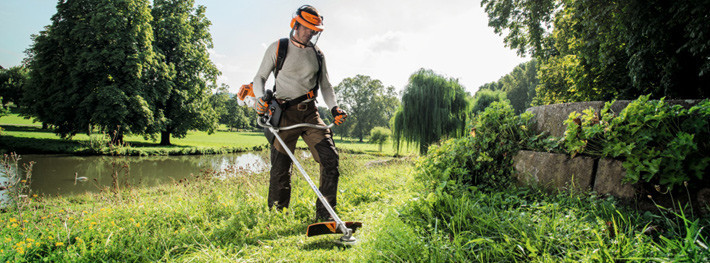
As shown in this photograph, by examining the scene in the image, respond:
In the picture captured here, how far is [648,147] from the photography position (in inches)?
96.0

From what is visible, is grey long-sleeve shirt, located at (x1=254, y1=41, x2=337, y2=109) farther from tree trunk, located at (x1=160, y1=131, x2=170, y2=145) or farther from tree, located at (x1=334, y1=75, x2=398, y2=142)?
tree, located at (x1=334, y1=75, x2=398, y2=142)

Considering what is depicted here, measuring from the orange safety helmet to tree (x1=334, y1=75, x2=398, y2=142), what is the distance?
52.2 metres

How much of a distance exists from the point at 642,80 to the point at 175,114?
25.1 metres

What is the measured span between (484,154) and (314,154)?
6.64 feet

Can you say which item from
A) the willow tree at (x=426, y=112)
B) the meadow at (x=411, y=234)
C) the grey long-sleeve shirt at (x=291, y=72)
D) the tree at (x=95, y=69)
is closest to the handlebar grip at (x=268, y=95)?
the grey long-sleeve shirt at (x=291, y=72)

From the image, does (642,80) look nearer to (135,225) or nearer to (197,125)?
Answer: (135,225)

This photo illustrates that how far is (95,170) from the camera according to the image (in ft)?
42.9

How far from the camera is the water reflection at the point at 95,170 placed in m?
9.67

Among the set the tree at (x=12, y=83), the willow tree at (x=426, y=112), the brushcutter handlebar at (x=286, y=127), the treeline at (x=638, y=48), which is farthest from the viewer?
the tree at (x=12, y=83)

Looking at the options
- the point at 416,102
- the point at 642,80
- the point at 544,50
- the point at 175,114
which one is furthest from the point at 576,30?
the point at 175,114

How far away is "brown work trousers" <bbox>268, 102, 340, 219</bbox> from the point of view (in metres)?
3.31

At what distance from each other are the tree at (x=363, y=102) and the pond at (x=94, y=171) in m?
40.0

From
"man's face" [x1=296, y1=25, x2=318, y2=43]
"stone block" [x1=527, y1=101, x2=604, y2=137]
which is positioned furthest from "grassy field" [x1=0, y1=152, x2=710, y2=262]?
A: "man's face" [x1=296, y1=25, x2=318, y2=43]

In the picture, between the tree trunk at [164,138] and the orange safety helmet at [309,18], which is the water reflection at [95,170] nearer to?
the orange safety helmet at [309,18]
